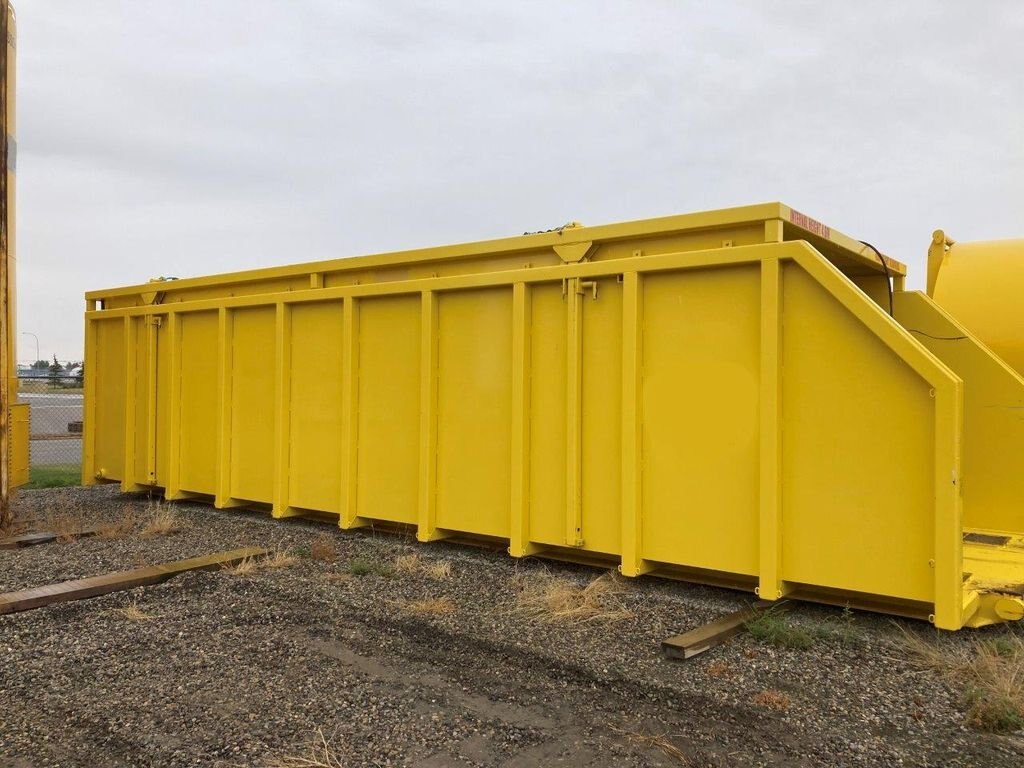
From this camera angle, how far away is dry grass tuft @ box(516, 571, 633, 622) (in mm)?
4934

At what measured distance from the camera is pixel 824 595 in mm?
4938

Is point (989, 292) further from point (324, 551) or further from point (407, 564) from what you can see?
point (324, 551)

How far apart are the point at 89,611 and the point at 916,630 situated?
Result: 518 cm

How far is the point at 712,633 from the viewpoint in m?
4.42

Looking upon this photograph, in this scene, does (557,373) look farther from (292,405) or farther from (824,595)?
(292,405)

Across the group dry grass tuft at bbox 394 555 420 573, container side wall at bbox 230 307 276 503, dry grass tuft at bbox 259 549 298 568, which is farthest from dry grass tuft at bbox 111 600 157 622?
container side wall at bbox 230 307 276 503

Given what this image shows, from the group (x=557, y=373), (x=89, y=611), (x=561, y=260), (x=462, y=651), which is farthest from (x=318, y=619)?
(x=561, y=260)

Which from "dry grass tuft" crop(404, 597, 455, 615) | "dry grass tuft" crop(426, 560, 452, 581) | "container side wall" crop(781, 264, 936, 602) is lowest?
"dry grass tuft" crop(404, 597, 455, 615)

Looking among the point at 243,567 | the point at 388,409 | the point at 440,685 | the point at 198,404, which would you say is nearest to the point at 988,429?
the point at 440,685

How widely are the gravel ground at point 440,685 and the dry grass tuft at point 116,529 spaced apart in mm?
1694

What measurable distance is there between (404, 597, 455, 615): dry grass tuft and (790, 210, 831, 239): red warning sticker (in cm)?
333

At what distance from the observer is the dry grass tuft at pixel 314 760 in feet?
10.0

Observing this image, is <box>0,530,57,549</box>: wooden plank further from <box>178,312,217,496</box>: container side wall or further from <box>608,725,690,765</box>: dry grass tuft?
<box>608,725,690,765</box>: dry grass tuft

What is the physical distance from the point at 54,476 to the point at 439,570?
9749 millimetres
